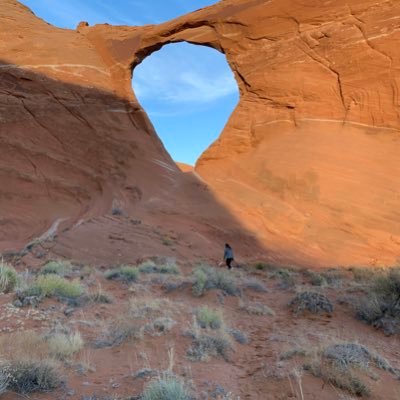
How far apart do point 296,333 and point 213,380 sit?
2.08 m

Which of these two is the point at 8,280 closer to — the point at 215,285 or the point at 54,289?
the point at 54,289

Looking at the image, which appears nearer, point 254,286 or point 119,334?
point 119,334

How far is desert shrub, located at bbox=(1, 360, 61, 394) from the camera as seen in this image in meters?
3.41

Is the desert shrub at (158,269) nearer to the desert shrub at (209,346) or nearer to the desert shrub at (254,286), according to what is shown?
the desert shrub at (254,286)

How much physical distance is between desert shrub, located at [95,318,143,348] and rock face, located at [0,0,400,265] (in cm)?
1056

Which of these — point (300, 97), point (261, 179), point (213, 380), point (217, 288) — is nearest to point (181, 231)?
point (261, 179)

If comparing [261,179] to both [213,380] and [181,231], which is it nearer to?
[181,231]

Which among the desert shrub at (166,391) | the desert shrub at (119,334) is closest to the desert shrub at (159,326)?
the desert shrub at (119,334)

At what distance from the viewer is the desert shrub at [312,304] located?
6684 mm

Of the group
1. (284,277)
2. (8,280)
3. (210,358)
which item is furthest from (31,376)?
(284,277)

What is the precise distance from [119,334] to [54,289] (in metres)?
2.29

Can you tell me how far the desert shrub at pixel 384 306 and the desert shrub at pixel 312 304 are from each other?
1.52ft

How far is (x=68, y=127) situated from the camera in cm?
1923

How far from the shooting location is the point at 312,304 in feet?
22.1
